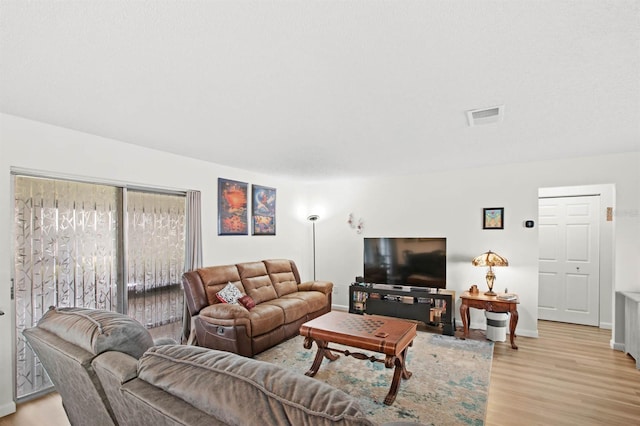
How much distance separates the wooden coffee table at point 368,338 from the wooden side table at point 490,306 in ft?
A: 4.55

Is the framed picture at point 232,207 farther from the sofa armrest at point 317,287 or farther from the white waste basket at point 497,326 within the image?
the white waste basket at point 497,326

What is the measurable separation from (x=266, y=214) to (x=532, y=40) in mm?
4451

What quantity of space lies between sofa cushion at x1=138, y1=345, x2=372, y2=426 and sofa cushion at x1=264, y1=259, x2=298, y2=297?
3.82 m

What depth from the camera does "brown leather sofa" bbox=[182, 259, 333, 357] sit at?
3453mm

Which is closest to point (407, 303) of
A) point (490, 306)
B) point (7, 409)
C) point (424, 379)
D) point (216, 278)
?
point (490, 306)

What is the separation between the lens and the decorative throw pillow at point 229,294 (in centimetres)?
392

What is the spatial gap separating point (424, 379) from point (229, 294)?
7.98 ft

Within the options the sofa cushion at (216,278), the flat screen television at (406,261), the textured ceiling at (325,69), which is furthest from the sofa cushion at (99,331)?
the flat screen television at (406,261)

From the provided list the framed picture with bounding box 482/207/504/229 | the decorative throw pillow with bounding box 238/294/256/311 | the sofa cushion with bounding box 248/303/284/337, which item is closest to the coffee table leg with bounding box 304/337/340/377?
the sofa cushion with bounding box 248/303/284/337

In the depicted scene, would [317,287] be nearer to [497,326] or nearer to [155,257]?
[155,257]

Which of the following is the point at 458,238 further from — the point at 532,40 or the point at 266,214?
the point at 532,40

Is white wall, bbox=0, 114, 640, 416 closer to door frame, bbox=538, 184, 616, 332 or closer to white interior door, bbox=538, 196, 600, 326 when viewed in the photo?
door frame, bbox=538, 184, 616, 332

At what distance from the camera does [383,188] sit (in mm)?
5633

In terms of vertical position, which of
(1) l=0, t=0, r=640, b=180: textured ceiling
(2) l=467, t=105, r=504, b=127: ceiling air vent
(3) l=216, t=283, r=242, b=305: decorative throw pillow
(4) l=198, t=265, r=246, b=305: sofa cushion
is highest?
(1) l=0, t=0, r=640, b=180: textured ceiling
